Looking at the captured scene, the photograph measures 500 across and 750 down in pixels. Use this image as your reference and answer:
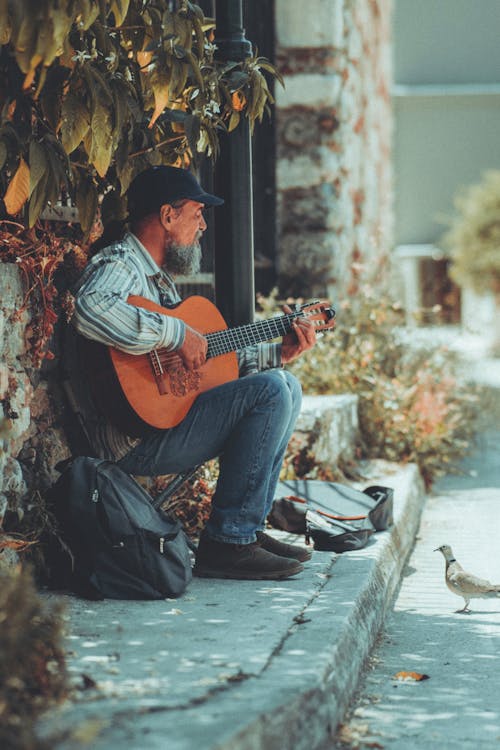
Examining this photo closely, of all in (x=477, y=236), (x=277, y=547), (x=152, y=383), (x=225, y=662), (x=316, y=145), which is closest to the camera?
(x=225, y=662)

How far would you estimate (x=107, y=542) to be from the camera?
3.67 meters

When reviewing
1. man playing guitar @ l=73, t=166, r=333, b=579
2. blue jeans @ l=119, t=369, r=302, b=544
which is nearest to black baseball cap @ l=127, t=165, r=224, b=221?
man playing guitar @ l=73, t=166, r=333, b=579

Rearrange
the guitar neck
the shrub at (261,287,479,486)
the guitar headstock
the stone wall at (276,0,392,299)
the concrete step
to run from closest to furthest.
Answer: the guitar neck
the guitar headstock
the concrete step
the shrub at (261,287,479,486)
the stone wall at (276,0,392,299)

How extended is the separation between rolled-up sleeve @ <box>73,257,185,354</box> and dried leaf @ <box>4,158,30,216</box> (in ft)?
1.13

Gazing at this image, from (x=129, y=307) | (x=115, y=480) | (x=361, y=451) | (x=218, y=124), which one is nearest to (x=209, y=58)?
(x=218, y=124)


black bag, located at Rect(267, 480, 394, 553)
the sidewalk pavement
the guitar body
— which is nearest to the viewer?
the sidewalk pavement

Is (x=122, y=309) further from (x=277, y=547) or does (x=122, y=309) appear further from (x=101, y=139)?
(x=277, y=547)

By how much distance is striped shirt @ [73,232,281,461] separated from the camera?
364 centimetres

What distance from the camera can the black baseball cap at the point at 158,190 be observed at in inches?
156

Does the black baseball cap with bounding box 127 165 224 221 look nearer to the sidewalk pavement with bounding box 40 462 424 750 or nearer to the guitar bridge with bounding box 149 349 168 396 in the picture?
the guitar bridge with bounding box 149 349 168 396

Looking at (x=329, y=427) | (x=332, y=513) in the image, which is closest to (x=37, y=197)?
(x=332, y=513)

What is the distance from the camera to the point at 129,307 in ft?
12.0

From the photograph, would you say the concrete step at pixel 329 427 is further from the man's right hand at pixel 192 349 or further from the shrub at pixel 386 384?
the man's right hand at pixel 192 349

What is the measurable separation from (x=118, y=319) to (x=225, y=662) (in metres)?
1.18
